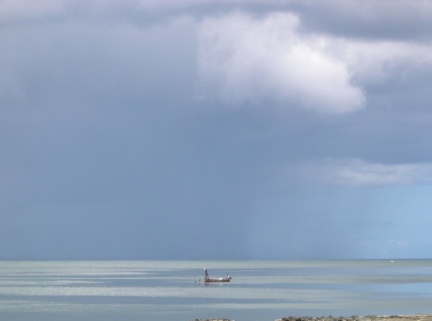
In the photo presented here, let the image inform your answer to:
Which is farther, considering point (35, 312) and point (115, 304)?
point (115, 304)

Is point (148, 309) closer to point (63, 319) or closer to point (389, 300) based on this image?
point (63, 319)

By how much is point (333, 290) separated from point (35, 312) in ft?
133

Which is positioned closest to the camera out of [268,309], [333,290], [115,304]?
[268,309]

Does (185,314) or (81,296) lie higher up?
(81,296)

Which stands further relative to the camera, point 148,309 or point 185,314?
point 148,309

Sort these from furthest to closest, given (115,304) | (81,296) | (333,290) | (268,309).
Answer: (333,290) < (81,296) < (115,304) < (268,309)

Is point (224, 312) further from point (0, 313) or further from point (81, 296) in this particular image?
point (81, 296)

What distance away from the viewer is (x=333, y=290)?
309 ft

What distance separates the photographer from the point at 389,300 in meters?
76.4

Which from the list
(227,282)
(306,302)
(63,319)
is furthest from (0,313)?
(227,282)

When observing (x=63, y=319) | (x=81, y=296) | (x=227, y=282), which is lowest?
(x=63, y=319)

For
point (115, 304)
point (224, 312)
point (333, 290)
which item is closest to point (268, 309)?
point (224, 312)

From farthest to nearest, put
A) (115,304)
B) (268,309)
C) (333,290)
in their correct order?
(333,290) < (115,304) < (268,309)

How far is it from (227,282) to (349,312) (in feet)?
179
